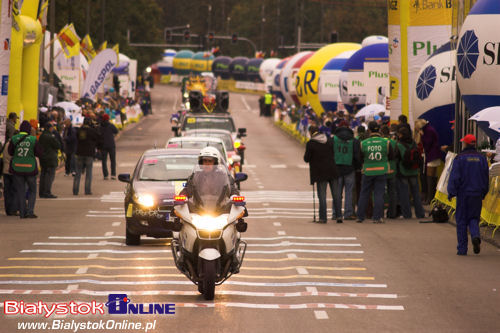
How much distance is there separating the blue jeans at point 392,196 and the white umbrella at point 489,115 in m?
3.62

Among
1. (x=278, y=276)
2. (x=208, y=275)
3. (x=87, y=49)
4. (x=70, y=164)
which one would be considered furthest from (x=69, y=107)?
(x=208, y=275)

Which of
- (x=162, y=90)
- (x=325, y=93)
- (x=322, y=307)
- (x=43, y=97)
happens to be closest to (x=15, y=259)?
(x=322, y=307)

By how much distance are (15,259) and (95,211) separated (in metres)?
8.07

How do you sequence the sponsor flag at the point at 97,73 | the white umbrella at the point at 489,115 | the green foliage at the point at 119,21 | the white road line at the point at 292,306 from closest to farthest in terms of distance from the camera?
the white road line at the point at 292,306
the white umbrella at the point at 489,115
the sponsor flag at the point at 97,73
the green foliage at the point at 119,21

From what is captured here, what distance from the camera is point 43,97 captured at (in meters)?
37.4

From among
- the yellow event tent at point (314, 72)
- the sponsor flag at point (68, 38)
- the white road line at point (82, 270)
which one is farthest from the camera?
the yellow event tent at point (314, 72)

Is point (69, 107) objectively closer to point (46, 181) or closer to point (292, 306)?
point (46, 181)

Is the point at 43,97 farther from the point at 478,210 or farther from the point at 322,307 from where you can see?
the point at 322,307

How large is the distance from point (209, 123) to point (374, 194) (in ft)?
46.6

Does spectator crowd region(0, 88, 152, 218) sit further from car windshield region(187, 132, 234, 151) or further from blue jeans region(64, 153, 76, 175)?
car windshield region(187, 132, 234, 151)

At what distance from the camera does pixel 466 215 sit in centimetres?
1730

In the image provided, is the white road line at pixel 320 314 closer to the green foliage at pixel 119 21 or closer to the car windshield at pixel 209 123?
the car windshield at pixel 209 123

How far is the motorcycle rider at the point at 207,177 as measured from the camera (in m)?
13.2

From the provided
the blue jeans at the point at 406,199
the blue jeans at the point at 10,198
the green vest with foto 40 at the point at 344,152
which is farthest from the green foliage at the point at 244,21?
the blue jeans at the point at 406,199
